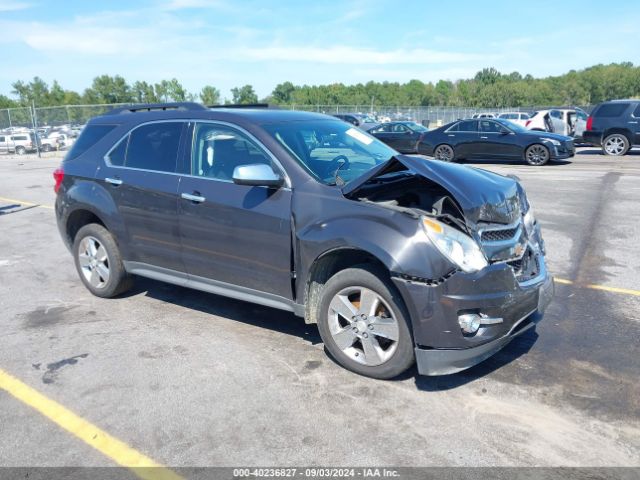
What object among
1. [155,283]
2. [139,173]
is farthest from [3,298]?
[139,173]

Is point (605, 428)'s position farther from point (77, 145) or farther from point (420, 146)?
point (420, 146)

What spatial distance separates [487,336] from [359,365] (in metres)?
0.88

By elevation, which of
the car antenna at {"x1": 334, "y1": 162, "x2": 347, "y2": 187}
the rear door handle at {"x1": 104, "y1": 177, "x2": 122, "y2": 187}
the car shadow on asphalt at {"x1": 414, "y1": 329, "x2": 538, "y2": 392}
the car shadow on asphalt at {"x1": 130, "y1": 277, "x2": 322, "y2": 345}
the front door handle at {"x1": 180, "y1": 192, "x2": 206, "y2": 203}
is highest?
the car antenna at {"x1": 334, "y1": 162, "x2": 347, "y2": 187}

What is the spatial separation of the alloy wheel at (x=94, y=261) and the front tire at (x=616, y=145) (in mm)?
17454

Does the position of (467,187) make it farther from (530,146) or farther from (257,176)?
(530,146)

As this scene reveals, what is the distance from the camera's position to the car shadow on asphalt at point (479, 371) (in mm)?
3662

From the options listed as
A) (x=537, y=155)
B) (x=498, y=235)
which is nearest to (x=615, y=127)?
(x=537, y=155)

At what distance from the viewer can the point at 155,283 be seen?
6.01m

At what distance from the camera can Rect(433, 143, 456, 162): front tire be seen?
58.9ft

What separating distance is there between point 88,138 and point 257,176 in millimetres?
2541

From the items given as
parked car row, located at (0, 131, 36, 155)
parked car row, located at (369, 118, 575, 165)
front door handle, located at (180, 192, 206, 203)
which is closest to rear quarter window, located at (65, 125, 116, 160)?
front door handle, located at (180, 192, 206, 203)

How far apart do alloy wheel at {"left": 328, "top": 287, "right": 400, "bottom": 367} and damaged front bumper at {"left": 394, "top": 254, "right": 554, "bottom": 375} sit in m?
0.22

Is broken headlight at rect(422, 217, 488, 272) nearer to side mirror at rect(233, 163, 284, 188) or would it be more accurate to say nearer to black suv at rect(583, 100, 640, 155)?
side mirror at rect(233, 163, 284, 188)

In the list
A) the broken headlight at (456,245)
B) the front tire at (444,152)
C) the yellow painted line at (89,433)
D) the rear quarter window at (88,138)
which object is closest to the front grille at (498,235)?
the broken headlight at (456,245)
